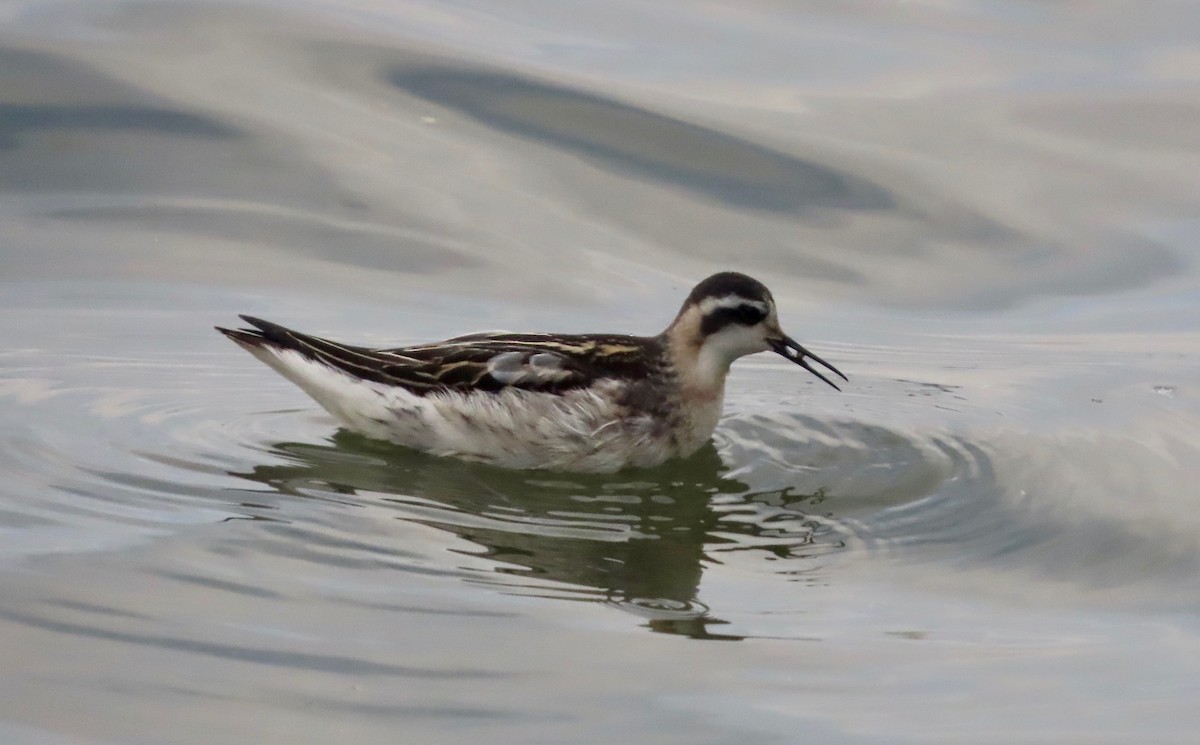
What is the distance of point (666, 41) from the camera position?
1457cm

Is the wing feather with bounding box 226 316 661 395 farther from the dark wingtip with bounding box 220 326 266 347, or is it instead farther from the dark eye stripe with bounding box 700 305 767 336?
the dark eye stripe with bounding box 700 305 767 336

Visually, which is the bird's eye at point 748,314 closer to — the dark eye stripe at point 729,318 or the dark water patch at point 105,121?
the dark eye stripe at point 729,318

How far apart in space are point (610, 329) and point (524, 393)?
7.09 ft

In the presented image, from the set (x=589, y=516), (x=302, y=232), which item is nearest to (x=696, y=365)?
(x=589, y=516)

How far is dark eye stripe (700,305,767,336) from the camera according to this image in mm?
9125

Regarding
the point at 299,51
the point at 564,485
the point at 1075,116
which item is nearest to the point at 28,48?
the point at 299,51

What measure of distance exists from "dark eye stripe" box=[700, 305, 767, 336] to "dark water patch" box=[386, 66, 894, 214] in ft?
11.0

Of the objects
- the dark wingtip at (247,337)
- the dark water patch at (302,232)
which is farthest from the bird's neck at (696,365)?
the dark water patch at (302,232)

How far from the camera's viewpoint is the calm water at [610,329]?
593cm

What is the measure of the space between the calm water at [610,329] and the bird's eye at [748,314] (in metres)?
0.56

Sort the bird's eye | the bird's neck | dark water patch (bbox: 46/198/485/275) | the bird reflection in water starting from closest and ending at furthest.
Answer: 1. the bird reflection in water
2. the bird's neck
3. the bird's eye
4. dark water patch (bbox: 46/198/485/275)

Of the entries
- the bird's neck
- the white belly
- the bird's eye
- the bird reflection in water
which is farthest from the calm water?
the bird's eye

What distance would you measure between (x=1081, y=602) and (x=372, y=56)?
26.8 feet

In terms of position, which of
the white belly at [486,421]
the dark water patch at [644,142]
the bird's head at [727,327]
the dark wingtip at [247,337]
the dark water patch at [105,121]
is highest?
the dark water patch at [644,142]
